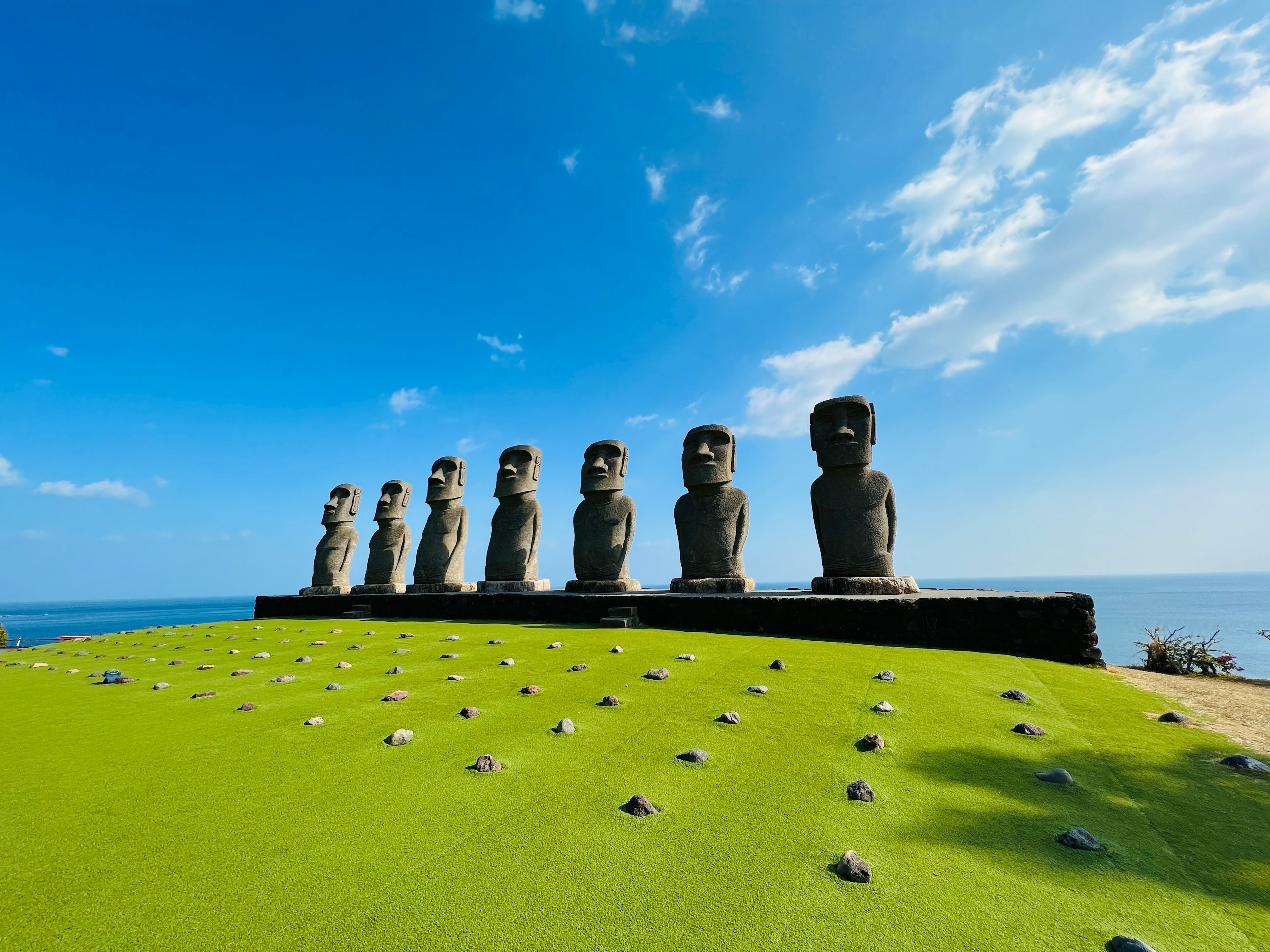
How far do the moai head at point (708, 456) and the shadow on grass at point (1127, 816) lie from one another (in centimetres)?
770

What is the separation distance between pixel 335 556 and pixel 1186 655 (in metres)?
18.7

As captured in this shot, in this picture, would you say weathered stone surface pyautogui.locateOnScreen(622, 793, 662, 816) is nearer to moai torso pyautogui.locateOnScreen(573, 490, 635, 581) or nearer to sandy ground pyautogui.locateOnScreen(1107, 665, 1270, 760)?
sandy ground pyautogui.locateOnScreen(1107, 665, 1270, 760)

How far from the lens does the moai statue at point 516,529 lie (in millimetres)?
13484

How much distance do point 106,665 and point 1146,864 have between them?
35.5ft

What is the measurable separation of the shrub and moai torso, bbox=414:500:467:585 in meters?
14.0

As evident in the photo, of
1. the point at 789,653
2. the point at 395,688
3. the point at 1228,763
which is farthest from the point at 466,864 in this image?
the point at 789,653

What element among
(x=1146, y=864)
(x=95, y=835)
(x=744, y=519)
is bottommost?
(x=1146, y=864)

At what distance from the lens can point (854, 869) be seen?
2242 mm

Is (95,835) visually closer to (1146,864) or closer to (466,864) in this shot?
(466,864)

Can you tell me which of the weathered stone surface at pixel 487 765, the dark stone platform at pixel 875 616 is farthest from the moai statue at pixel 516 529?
the weathered stone surface at pixel 487 765

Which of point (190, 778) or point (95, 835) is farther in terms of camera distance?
point (190, 778)

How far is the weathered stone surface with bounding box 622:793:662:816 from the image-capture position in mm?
2727

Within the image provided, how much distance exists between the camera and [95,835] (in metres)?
2.55

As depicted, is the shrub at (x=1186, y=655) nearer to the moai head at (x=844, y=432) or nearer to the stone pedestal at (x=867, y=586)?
the stone pedestal at (x=867, y=586)
